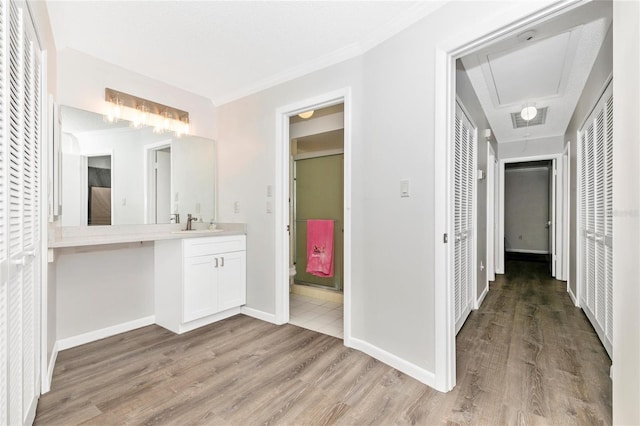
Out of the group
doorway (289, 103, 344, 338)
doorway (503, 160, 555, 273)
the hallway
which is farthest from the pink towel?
doorway (503, 160, 555, 273)

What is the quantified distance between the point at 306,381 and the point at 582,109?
12.5ft

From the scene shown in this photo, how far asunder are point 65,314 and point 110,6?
7.31ft

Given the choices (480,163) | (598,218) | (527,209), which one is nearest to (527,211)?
(527,209)

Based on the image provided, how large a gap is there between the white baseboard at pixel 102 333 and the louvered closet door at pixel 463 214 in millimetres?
2819

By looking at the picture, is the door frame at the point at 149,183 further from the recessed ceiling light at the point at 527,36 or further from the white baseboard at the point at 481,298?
the white baseboard at the point at 481,298

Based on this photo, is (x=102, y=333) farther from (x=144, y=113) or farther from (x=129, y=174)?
(x=144, y=113)

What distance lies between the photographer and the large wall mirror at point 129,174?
94.0 inches

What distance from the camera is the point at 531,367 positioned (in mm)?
2055

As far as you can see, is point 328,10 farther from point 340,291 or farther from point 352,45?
point 340,291

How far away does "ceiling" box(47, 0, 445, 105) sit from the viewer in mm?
1896

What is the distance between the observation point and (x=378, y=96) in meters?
2.18

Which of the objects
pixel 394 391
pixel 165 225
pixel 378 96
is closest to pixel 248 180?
pixel 165 225

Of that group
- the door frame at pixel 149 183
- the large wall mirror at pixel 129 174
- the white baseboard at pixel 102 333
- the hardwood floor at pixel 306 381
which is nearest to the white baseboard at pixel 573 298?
the hardwood floor at pixel 306 381

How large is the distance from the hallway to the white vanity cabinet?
2095 mm
